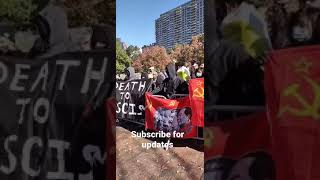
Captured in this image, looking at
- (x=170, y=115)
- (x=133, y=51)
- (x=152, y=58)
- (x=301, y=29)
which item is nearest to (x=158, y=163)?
(x=170, y=115)

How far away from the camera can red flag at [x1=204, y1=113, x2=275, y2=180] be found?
3.07 m

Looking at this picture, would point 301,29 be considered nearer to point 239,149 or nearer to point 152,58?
point 239,149

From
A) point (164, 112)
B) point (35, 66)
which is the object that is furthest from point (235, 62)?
point (164, 112)

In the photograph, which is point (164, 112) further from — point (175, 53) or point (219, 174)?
point (175, 53)

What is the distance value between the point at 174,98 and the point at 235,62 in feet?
22.5

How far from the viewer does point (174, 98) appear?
9.95 meters

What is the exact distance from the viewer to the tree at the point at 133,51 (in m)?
54.8

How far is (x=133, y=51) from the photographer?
58.8m

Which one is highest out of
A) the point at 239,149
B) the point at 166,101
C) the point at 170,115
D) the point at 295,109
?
the point at 295,109

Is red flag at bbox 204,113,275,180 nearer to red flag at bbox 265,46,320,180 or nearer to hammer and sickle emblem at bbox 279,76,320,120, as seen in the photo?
red flag at bbox 265,46,320,180

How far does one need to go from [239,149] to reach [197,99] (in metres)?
6.09

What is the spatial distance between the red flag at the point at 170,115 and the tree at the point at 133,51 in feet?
141

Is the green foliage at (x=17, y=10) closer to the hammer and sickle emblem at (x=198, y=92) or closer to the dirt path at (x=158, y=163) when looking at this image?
the dirt path at (x=158, y=163)

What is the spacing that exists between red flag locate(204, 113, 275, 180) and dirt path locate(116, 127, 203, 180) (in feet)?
12.0
